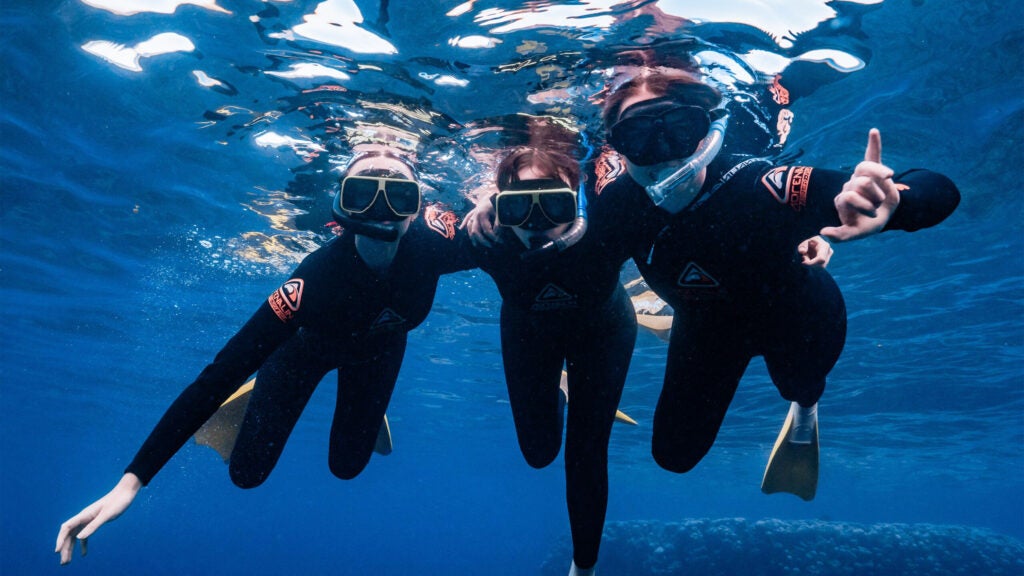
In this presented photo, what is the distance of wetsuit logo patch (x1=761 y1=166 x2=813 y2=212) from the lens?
3.81 meters

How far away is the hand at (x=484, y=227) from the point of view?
504 centimetres

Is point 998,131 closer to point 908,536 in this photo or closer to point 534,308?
point 534,308

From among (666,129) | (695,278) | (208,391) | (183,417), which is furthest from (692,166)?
(183,417)

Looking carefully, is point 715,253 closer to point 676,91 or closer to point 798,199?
point 798,199

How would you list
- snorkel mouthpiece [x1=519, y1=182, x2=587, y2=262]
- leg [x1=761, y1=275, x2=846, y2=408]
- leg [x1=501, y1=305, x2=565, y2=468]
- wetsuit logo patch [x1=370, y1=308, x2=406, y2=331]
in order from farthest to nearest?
wetsuit logo patch [x1=370, y1=308, x2=406, y2=331] < leg [x1=501, y1=305, x2=565, y2=468] < leg [x1=761, y1=275, x2=846, y2=408] < snorkel mouthpiece [x1=519, y1=182, x2=587, y2=262]

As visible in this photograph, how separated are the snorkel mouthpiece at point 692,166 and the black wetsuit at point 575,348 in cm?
92

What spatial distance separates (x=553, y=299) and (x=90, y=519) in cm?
399

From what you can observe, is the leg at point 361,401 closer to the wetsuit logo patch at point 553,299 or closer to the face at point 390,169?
the face at point 390,169

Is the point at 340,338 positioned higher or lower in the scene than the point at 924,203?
lower

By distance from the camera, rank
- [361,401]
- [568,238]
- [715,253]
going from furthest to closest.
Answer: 1. [361,401]
2. [568,238]
3. [715,253]

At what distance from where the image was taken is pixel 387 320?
18.7 feet

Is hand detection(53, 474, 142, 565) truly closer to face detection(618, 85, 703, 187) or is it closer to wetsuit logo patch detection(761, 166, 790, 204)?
face detection(618, 85, 703, 187)

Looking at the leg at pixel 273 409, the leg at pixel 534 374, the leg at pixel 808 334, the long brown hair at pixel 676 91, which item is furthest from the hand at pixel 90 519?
the leg at pixel 808 334

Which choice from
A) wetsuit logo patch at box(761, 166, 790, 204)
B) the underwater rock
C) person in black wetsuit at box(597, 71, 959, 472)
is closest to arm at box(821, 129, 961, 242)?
person in black wetsuit at box(597, 71, 959, 472)
